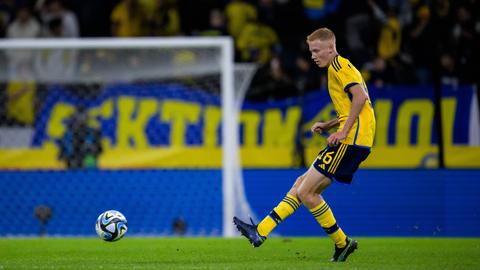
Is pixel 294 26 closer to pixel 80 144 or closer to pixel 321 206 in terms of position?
pixel 80 144

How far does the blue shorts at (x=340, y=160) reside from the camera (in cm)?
895

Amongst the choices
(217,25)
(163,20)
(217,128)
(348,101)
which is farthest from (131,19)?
(348,101)

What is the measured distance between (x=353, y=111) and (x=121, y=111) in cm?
735

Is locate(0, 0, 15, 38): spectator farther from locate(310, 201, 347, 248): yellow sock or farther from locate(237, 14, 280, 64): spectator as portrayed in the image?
locate(310, 201, 347, 248): yellow sock

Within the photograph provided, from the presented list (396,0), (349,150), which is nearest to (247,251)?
(349,150)

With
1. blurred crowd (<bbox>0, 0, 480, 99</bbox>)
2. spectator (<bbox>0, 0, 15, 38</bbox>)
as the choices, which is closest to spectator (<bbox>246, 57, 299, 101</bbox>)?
blurred crowd (<bbox>0, 0, 480, 99</bbox>)

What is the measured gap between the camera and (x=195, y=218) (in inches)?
595

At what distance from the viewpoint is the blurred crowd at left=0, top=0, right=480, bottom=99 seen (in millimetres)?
16312

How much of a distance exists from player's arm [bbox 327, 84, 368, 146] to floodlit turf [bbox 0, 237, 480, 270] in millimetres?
1117

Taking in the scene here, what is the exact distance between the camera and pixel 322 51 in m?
9.09

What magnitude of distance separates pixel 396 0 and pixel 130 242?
807 cm

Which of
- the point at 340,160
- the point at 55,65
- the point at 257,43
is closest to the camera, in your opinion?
the point at 340,160

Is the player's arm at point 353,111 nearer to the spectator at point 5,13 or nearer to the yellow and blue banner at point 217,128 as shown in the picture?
the yellow and blue banner at point 217,128

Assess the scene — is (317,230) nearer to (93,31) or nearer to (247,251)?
(247,251)
